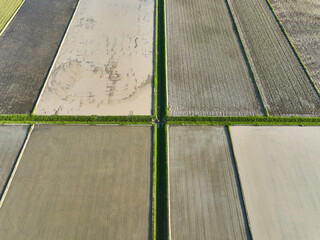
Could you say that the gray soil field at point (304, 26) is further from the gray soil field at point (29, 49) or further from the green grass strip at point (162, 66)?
the gray soil field at point (29, 49)

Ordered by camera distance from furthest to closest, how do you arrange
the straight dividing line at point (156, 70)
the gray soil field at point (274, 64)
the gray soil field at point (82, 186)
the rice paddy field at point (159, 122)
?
the gray soil field at point (274, 64)
the straight dividing line at point (156, 70)
the rice paddy field at point (159, 122)
the gray soil field at point (82, 186)

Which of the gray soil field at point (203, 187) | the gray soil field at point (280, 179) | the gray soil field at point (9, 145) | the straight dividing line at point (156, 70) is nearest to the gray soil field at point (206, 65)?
the straight dividing line at point (156, 70)

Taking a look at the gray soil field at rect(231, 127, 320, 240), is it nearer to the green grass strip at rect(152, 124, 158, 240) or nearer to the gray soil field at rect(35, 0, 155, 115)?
the green grass strip at rect(152, 124, 158, 240)

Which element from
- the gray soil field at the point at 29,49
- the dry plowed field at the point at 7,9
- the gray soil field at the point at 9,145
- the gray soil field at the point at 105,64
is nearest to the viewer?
the gray soil field at the point at 9,145

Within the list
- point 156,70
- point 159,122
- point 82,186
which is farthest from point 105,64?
point 82,186

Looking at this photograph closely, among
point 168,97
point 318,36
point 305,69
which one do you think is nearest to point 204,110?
point 168,97

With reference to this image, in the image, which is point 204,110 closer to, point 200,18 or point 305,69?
point 305,69

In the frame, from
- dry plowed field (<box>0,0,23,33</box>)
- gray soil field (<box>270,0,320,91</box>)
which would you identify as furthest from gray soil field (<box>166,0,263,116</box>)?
dry plowed field (<box>0,0,23,33</box>)
